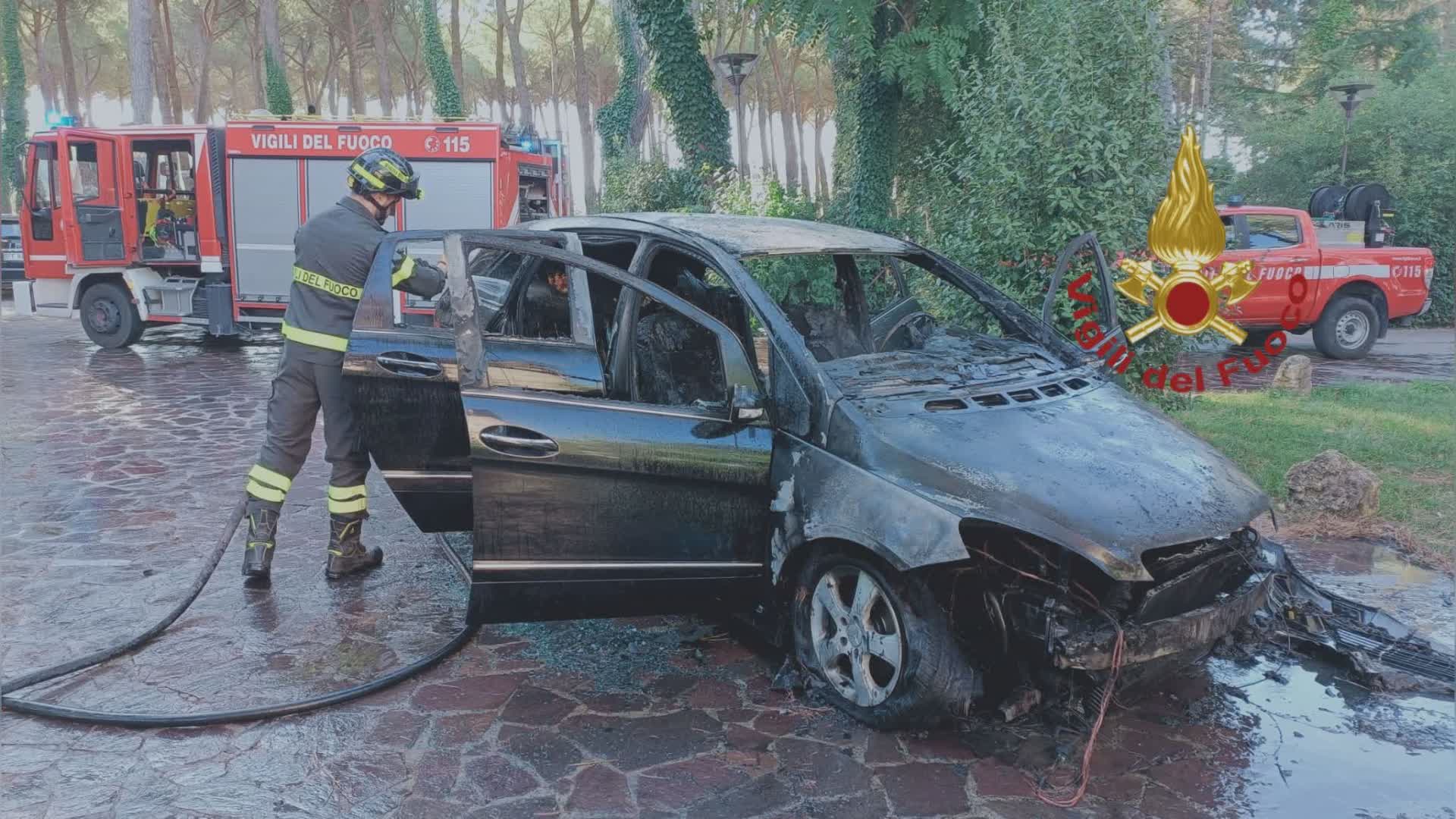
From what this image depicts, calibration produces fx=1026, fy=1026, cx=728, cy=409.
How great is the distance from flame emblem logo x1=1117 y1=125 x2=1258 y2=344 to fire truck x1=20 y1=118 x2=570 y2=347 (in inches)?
344

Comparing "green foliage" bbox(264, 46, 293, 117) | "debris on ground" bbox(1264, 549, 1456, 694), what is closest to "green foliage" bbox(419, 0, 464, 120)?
"green foliage" bbox(264, 46, 293, 117)

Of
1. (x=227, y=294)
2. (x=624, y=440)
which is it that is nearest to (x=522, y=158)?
(x=227, y=294)

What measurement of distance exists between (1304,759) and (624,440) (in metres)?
2.58

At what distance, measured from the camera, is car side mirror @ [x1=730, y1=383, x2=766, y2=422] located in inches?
147

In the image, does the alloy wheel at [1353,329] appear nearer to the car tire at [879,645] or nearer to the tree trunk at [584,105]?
the car tire at [879,645]

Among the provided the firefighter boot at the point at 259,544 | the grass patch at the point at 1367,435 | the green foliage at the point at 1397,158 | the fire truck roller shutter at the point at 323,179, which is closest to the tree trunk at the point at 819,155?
the green foliage at the point at 1397,158

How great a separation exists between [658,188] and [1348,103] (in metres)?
11.8

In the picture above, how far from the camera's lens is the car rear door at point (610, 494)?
150 inches

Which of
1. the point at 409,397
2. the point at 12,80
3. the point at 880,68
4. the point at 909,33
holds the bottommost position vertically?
the point at 409,397

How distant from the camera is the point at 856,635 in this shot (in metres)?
3.64

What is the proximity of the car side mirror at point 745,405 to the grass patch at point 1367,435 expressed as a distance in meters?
4.15

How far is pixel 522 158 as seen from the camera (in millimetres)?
14156

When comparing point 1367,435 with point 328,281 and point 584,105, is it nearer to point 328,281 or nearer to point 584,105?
point 328,281

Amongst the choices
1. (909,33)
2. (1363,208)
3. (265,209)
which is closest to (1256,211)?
(1363,208)
